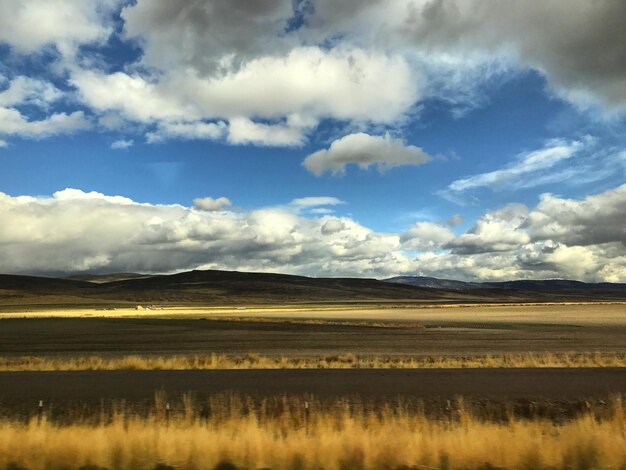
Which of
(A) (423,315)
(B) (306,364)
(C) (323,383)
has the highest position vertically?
(C) (323,383)

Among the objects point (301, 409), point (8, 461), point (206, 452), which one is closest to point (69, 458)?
point (8, 461)

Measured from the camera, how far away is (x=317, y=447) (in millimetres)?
10008

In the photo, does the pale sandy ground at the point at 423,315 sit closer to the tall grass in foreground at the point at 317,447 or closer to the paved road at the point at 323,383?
the paved road at the point at 323,383

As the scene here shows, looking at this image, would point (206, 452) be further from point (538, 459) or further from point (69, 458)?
point (538, 459)

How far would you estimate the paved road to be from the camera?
17547mm

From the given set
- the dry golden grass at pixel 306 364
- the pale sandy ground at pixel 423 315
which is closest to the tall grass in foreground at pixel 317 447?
the dry golden grass at pixel 306 364

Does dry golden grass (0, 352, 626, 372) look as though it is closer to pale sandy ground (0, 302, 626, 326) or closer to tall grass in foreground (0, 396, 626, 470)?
tall grass in foreground (0, 396, 626, 470)

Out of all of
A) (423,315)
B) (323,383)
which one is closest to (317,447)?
(323,383)

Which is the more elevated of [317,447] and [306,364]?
[317,447]

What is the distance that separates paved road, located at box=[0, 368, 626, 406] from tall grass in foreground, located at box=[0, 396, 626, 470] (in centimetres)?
506

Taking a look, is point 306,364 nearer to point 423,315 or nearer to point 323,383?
point 323,383

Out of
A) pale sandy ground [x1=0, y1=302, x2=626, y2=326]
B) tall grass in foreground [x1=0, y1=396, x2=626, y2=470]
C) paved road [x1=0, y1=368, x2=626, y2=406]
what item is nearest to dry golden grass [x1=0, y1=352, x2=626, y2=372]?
paved road [x1=0, y1=368, x2=626, y2=406]

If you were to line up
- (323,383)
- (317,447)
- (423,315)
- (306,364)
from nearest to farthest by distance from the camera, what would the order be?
(317,447) → (323,383) → (306,364) → (423,315)

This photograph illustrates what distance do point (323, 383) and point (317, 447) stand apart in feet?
31.9
